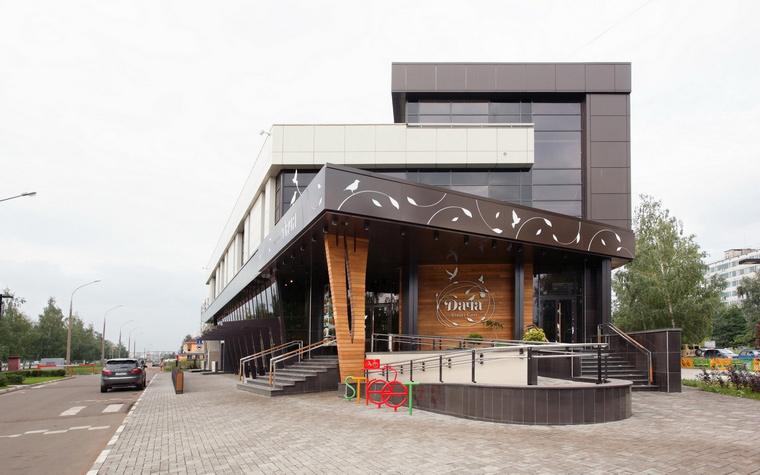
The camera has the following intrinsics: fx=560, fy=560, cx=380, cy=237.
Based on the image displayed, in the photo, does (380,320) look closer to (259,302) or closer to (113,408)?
(259,302)

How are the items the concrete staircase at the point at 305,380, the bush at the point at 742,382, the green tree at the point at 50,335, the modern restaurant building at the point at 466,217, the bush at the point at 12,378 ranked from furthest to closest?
1. the green tree at the point at 50,335
2. the bush at the point at 12,378
3. the concrete staircase at the point at 305,380
4. the modern restaurant building at the point at 466,217
5. the bush at the point at 742,382

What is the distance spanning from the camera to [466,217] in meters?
16.6

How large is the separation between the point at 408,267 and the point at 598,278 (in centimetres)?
806

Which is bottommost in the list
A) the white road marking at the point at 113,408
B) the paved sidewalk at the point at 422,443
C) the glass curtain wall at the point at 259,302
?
the white road marking at the point at 113,408

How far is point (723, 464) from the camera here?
723 cm

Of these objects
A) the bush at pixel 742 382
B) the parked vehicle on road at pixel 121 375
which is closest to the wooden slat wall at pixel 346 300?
the bush at pixel 742 382

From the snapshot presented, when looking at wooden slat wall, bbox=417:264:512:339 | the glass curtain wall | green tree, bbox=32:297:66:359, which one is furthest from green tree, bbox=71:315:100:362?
wooden slat wall, bbox=417:264:512:339

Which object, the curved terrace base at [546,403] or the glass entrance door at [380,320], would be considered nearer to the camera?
the curved terrace base at [546,403]

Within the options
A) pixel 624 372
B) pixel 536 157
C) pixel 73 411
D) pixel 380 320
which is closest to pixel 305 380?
pixel 380 320

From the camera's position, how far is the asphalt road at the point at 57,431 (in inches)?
340

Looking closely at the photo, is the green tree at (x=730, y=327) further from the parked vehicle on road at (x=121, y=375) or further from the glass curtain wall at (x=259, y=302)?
the parked vehicle on road at (x=121, y=375)

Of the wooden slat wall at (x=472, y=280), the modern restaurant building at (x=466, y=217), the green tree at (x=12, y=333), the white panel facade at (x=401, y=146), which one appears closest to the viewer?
the modern restaurant building at (x=466, y=217)

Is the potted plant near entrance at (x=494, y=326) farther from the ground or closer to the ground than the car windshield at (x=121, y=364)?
farther from the ground

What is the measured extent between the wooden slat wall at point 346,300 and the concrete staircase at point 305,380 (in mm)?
2309
